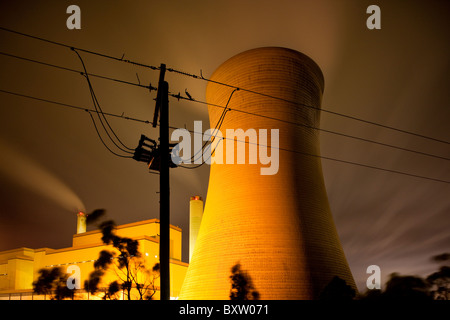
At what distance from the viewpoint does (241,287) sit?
35.8ft

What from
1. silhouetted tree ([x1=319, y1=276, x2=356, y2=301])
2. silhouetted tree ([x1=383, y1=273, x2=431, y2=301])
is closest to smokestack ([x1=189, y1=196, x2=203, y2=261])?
silhouetted tree ([x1=383, y1=273, x2=431, y2=301])

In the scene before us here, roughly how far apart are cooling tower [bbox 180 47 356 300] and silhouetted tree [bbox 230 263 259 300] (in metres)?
0.20

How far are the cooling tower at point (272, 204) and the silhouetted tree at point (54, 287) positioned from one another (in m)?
9.41

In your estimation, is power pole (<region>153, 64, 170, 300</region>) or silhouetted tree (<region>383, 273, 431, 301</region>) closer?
power pole (<region>153, 64, 170, 300</region>)

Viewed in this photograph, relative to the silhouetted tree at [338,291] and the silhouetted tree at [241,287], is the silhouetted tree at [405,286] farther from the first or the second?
the silhouetted tree at [241,287]

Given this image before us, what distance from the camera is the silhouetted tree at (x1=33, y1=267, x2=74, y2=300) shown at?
61.8ft

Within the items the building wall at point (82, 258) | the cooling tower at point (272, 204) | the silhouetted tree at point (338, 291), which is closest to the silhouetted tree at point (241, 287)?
the cooling tower at point (272, 204)

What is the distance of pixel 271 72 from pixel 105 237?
8.80 m

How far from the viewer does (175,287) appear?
24.7 metres

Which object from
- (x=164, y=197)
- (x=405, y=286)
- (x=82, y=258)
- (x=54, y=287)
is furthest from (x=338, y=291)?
(x=82, y=258)

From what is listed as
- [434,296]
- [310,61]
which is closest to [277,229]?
[434,296]

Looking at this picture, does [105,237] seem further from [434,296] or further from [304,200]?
[434,296]

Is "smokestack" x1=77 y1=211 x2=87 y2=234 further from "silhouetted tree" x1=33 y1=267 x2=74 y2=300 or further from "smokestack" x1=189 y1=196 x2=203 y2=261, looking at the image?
"smokestack" x1=189 y1=196 x2=203 y2=261
